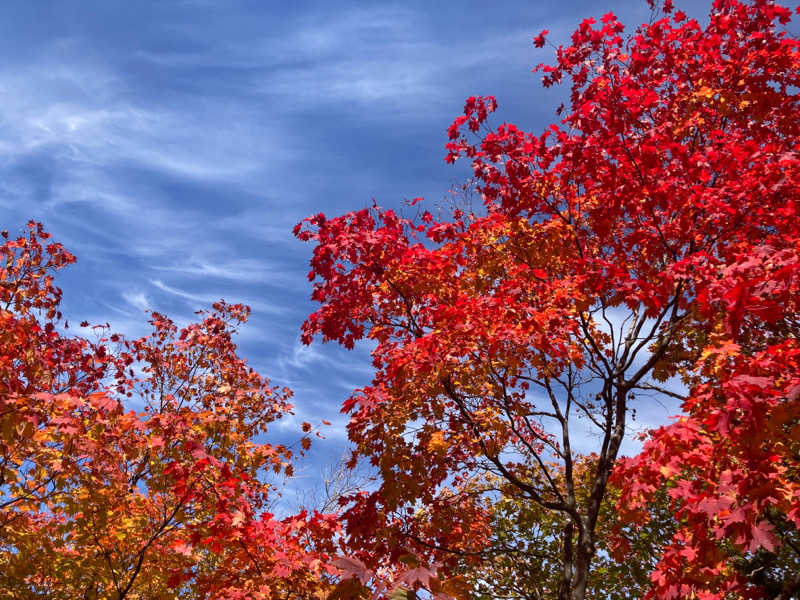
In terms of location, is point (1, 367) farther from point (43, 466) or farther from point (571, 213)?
point (571, 213)

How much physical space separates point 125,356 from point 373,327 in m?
8.40

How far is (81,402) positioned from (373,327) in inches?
194

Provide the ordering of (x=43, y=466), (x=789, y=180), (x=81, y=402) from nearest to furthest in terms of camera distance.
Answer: (x=81, y=402), (x=789, y=180), (x=43, y=466)

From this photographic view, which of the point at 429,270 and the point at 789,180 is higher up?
the point at 789,180

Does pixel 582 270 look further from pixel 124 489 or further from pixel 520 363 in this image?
pixel 124 489

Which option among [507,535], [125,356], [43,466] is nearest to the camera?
[43,466]

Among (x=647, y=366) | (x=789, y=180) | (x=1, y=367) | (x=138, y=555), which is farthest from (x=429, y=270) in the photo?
(x=138, y=555)

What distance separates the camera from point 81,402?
6.11 metres

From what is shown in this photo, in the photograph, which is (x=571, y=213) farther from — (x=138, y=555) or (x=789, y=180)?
(x=138, y=555)

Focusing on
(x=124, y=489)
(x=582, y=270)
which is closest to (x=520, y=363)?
(x=582, y=270)

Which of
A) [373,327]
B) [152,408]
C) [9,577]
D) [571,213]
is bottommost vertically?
[9,577]

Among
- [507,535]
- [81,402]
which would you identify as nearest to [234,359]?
[507,535]

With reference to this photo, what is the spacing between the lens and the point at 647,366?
30.9 ft

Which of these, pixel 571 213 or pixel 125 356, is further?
pixel 125 356
